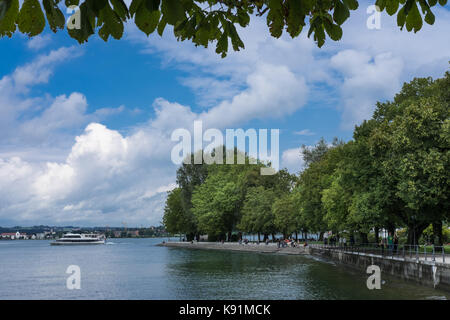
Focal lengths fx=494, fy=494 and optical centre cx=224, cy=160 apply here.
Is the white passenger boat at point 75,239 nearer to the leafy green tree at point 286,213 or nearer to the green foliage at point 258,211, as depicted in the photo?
the green foliage at point 258,211

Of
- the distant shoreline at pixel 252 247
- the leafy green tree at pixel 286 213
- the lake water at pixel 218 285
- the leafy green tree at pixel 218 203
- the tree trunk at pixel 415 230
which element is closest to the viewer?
the lake water at pixel 218 285

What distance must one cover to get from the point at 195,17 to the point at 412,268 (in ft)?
95.9

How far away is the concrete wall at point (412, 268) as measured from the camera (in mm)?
25880

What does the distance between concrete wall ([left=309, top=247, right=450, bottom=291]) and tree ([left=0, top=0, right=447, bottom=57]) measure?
23.7 metres

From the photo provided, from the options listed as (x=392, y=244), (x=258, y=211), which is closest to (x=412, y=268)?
(x=392, y=244)

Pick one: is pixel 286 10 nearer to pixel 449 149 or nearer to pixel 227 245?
pixel 449 149

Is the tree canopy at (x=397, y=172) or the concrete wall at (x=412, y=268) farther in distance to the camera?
the tree canopy at (x=397, y=172)

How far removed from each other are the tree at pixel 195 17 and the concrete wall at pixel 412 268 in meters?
23.7

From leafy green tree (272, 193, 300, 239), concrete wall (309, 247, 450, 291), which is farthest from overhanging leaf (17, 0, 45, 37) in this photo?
leafy green tree (272, 193, 300, 239)

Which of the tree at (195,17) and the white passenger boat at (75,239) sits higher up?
the tree at (195,17)

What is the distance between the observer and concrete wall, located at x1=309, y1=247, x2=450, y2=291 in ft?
84.9

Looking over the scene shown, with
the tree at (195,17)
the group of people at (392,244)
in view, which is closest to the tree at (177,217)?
the group of people at (392,244)

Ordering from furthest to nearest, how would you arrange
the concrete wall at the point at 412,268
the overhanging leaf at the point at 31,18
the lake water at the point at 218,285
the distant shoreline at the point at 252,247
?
the distant shoreline at the point at 252,247 < the lake water at the point at 218,285 < the concrete wall at the point at 412,268 < the overhanging leaf at the point at 31,18

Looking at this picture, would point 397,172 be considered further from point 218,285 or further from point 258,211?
point 258,211
